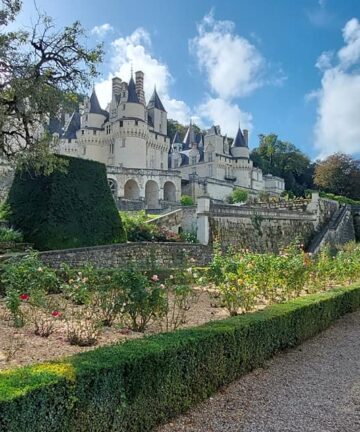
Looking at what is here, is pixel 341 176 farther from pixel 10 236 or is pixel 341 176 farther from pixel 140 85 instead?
pixel 10 236

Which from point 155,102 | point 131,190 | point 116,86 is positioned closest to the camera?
point 131,190

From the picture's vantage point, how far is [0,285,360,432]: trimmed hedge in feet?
8.60

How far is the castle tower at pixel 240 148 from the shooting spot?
56.7 m

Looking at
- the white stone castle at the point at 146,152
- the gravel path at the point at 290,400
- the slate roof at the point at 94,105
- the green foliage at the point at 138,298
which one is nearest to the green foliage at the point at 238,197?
the white stone castle at the point at 146,152

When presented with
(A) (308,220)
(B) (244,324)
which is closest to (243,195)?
(A) (308,220)

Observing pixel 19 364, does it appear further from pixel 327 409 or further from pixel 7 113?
pixel 7 113

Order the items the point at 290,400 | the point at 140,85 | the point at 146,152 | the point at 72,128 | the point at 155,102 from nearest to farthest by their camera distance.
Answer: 1. the point at 290,400
2. the point at 140,85
3. the point at 146,152
4. the point at 72,128
5. the point at 155,102

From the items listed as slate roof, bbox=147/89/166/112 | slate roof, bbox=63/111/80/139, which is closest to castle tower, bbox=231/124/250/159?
slate roof, bbox=147/89/166/112

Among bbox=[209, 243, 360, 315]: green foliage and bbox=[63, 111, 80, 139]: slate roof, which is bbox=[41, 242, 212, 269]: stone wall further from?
bbox=[63, 111, 80, 139]: slate roof

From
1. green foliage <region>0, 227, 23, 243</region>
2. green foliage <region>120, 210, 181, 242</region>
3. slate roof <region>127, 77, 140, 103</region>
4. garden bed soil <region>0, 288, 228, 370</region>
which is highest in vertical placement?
slate roof <region>127, 77, 140, 103</region>

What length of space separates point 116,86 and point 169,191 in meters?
16.0

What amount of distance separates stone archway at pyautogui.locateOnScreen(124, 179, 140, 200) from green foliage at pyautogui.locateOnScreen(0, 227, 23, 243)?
87.4 ft

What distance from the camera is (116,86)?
160 feet

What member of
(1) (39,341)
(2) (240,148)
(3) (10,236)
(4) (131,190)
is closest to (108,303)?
(1) (39,341)
